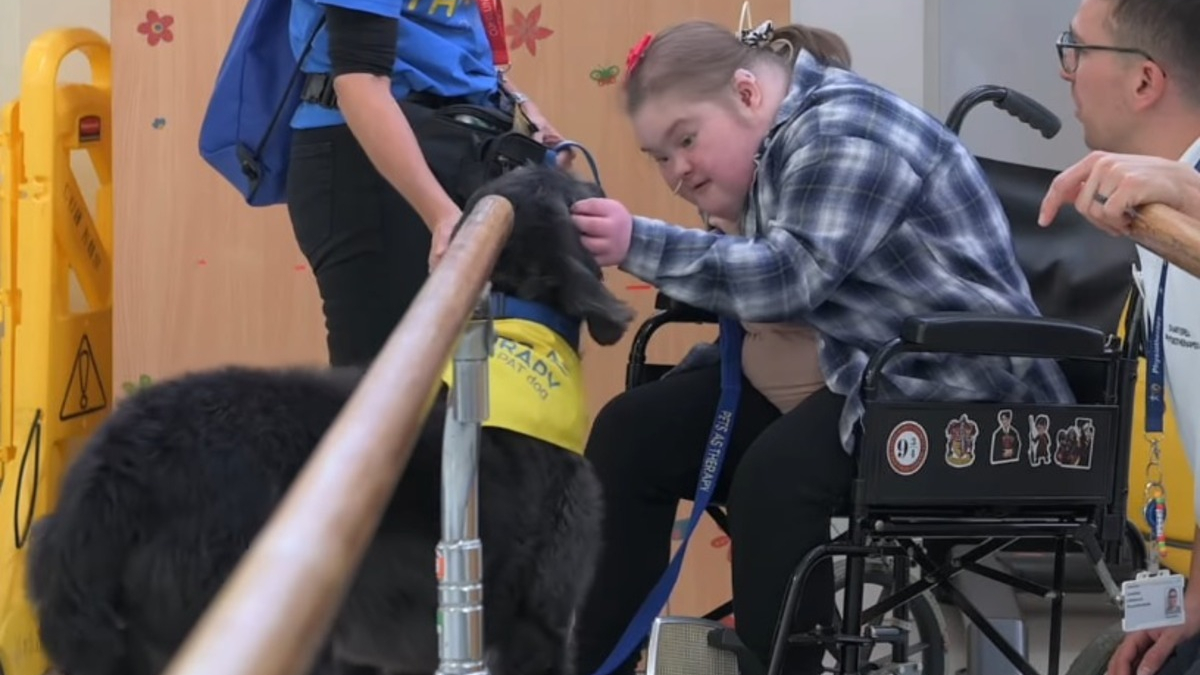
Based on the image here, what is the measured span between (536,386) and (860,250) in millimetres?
416

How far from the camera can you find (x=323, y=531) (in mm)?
470

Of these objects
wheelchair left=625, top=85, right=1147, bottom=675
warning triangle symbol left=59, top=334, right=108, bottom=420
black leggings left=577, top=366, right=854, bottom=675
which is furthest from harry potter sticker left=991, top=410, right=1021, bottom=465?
warning triangle symbol left=59, top=334, right=108, bottom=420

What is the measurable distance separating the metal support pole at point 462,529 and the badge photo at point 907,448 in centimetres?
67

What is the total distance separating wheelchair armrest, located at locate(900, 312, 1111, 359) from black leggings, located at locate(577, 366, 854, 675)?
6.7 inches

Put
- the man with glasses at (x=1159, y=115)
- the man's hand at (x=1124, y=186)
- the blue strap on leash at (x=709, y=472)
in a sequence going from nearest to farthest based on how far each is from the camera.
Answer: the man's hand at (x=1124, y=186), the man with glasses at (x=1159, y=115), the blue strap on leash at (x=709, y=472)

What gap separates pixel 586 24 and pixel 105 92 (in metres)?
1.04

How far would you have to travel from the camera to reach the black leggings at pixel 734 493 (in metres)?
1.57

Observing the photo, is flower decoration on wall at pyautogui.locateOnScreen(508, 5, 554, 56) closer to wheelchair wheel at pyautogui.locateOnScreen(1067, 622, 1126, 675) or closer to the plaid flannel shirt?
the plaid flannel shirt

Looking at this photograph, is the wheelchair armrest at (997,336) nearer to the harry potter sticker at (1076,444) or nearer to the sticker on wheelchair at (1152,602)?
the harry potter sticker at (1076,444)

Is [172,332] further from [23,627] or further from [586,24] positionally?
[586,24]

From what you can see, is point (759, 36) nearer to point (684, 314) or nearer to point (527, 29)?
point (684, 314)

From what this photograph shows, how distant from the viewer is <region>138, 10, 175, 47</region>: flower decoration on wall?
2.89m

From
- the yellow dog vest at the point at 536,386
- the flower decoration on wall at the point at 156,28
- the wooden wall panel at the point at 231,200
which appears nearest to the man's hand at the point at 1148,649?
the yellow dog vest at the point at 536,386

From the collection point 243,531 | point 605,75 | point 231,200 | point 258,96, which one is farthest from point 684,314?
point 231,200
